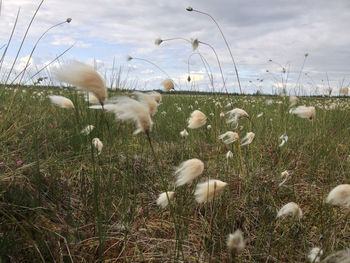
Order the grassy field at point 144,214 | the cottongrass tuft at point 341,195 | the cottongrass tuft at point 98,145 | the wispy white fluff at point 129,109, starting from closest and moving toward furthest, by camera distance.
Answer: the wispy white fluff at point 129,109 → the cottongrass tuft at point 341,195 → the grassy field at point 144,214 → the cottongrass tuft at point 98,145

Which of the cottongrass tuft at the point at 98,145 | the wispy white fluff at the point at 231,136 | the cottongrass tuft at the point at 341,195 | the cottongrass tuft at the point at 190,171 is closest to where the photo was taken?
the cottongrass tuft at the point at 341,195

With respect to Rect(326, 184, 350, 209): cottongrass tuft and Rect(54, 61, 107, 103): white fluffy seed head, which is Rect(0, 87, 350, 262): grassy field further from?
Rect(54, 61, 107, 103): white fluffy seed head

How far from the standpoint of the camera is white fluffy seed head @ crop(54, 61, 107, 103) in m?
1.11

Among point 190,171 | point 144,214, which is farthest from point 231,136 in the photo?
point 190,171

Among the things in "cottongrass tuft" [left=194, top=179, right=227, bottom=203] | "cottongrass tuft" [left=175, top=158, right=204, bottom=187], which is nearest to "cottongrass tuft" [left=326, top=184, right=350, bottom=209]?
"cottongrass tuft" [left=194, top=179, right=227, bottom=203]

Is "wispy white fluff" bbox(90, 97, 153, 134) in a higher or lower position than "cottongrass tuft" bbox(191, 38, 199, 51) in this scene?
lower

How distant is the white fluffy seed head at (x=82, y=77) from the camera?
3.63 feet

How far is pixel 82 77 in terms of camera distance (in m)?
1.13

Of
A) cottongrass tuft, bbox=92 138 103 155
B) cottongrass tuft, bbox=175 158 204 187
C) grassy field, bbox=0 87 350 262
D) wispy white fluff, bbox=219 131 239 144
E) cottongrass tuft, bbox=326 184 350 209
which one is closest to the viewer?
cottongrass tuft, bbox=326 184 350 209

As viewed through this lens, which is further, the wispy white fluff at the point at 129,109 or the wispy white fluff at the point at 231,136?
the wispy white fluff at the point at 231,136

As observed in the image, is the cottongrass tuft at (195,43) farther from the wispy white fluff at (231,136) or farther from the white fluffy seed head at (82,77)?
the white fluffy seed head at (82,77)

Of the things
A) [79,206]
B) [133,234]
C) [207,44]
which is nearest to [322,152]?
[207,44]

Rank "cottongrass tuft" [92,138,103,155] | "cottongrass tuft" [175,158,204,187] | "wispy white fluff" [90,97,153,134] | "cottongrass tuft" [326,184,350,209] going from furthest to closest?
"cottongrass tuft" [92,138,103,155]
"cottongrass tuft" [175,158,204,187]
"cottongrass tuft" [326,184,350,209]
"wispy white fluff" [90,97,153,134]

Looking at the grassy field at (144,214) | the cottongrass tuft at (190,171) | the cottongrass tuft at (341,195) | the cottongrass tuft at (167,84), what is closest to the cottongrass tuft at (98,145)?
the grassy field at (144,214)
